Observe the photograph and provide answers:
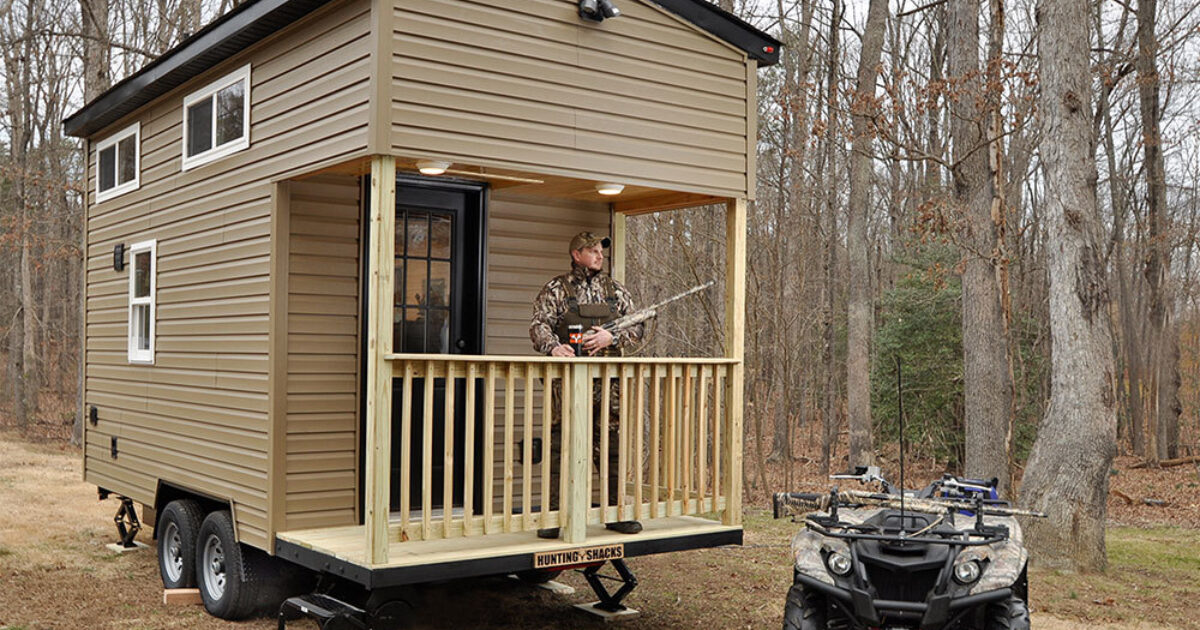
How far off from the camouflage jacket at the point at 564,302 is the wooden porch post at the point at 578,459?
2.17 feet

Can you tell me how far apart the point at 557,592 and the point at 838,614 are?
117 inches

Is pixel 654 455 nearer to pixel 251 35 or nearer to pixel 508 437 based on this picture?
pixel 508 437

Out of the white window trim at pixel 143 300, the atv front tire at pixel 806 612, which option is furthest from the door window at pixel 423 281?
the atv front tire at pixel 806 612

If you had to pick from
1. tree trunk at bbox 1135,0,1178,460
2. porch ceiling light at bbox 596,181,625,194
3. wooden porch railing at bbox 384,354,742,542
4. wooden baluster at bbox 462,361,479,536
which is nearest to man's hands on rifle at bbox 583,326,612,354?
wooden porch railing at bbox 384,354,742,542

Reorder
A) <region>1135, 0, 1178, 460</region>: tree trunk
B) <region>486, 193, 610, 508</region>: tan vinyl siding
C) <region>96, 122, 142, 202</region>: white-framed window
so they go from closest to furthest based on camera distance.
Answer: <region>486, 193, 610, 508</region>: tan vinyl siding, <region>96, 122, 142, 202</region>: white-framed window, <region>1135, 0, 1178, 460</region>: tree trunk

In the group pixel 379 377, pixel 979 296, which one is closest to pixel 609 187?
pixel 379 377

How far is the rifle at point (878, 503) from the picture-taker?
5301mm

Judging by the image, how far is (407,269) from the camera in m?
6.72

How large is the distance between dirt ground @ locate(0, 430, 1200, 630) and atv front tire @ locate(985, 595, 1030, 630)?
1.90 metres

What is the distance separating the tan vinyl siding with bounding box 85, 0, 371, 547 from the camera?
570 cm

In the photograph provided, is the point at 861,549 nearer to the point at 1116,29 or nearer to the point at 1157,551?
the point at 1157,551

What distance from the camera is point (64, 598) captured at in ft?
23.6

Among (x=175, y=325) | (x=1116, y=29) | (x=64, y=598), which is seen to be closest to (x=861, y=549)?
(x=175, y=325)

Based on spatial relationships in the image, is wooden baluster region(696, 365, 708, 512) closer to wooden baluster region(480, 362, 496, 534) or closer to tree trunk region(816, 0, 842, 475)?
wooden baluster region(480, 362, 496, 534)
